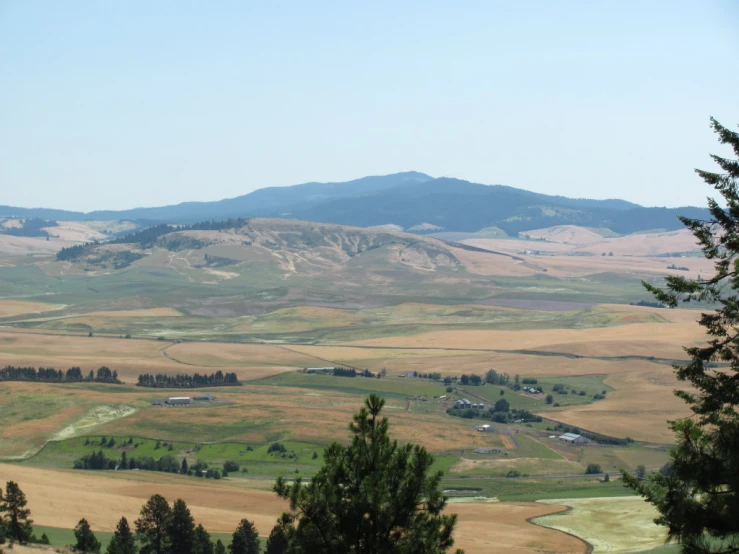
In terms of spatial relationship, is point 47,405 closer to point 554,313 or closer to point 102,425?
point 102,425

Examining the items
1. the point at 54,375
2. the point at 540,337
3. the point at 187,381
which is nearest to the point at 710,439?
the point at 187,381

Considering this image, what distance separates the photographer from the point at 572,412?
342ft

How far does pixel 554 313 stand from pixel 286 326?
6023cm

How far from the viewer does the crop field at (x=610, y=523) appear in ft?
172

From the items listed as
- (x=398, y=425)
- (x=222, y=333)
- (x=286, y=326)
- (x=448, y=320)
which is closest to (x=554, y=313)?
(x=448, y=320)

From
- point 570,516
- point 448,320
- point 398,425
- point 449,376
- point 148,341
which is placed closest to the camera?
point 570,516

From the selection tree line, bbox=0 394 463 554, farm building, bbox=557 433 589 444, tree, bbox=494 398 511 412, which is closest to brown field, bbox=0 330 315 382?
tree, bbox=494 398 511 412

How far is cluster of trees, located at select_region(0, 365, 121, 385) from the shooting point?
4615 inches

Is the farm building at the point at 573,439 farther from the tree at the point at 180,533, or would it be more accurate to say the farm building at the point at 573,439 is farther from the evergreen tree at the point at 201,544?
the tree at the point at 180,533

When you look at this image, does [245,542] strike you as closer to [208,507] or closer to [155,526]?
[155,526]

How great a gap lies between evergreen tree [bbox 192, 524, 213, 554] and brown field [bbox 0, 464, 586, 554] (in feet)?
27.9

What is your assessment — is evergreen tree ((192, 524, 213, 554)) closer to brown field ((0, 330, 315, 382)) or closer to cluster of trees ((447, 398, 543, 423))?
cluster of trees ((447, 398, 543, 423))

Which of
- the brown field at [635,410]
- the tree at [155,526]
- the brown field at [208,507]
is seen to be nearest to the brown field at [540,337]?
the brown field at [635,410]

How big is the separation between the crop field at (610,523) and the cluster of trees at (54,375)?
73.0 meters
